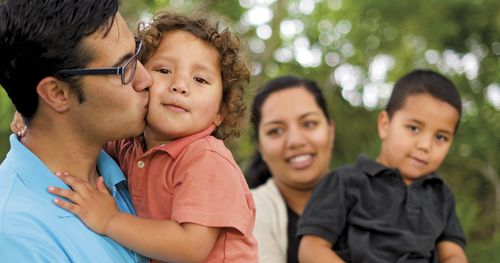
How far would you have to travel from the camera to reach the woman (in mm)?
Result: 3568

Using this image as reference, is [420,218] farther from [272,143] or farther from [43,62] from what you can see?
[43,62]

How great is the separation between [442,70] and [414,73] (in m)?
2.51

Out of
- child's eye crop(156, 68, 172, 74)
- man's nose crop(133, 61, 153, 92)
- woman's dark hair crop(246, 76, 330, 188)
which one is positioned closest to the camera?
man's nose crop(133, 61, 153, 92)

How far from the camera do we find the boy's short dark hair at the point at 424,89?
3102 millimetres

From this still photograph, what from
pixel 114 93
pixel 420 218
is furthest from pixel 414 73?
pixel 114 93

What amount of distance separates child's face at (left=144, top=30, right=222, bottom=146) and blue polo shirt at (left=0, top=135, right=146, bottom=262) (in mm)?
355

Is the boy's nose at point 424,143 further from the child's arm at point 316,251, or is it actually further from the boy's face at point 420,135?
the child's arm at point 316,251

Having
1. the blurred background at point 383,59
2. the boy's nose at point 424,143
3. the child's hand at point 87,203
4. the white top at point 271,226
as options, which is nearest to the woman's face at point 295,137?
the white top at point 271,226

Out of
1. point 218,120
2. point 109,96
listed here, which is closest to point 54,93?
point 109,96

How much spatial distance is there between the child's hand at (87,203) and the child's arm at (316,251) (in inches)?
43.4

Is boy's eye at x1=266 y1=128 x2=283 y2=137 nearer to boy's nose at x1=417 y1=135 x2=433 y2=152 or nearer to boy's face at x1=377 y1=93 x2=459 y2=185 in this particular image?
boy's face at x1=377 y1=93 x2=459 y2=185

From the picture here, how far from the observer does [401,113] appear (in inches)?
123

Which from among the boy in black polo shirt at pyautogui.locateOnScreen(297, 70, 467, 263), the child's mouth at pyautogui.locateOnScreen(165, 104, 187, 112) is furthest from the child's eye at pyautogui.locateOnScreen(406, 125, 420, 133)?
the child's mouth at pyautogui.locateOnScreen(165, 104, 187, 112)

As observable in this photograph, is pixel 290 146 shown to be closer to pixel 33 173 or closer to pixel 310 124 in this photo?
pixel 310 124
